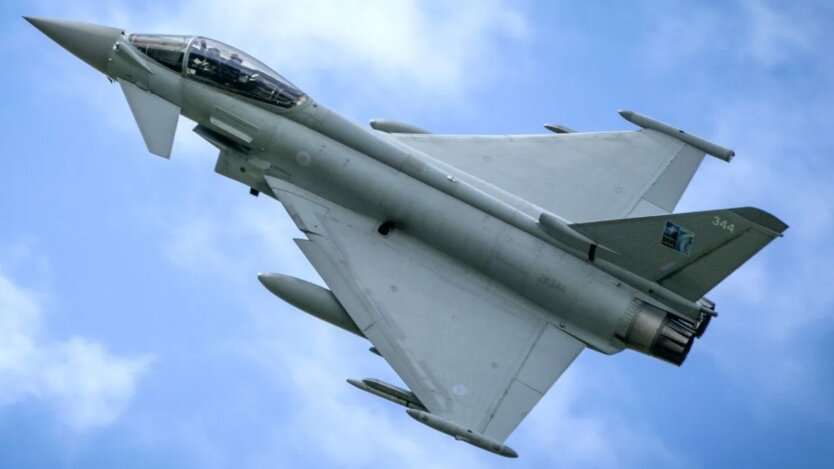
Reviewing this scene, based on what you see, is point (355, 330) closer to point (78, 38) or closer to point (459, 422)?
point (459, 422)

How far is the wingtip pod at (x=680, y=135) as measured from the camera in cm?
2041

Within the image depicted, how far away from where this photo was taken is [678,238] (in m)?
17.1

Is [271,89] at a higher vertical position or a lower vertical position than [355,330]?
higher

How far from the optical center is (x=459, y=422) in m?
16.8

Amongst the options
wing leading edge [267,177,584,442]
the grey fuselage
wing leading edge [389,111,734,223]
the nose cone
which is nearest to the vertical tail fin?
the grey fuselage

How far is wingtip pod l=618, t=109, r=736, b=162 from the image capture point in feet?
66.9

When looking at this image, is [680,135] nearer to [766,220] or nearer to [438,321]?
[766,220]

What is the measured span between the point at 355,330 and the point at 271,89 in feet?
13.1

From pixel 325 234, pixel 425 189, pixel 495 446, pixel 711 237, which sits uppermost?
pixel 711 237

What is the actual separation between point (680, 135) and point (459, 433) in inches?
289

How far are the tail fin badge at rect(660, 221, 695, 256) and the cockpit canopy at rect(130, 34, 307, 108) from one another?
592 centimetres

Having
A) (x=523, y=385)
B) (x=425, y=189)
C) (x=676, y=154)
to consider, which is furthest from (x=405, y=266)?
(x=676, y=154)

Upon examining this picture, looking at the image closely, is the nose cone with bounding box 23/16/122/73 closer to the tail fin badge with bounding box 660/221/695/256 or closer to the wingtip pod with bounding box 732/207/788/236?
the tail fin badge with bounding box 660/221/695/256

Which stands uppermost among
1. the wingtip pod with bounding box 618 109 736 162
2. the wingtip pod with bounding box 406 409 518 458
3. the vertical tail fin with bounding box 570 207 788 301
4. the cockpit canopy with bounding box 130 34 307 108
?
the wingtip pod with bounding box 618 109 736 162
